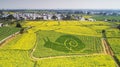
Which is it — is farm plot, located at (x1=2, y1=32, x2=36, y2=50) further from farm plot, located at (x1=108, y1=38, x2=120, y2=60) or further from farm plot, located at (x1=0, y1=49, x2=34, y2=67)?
farm plot, located at (x1=108, y1=38, x2=120, y2=60)

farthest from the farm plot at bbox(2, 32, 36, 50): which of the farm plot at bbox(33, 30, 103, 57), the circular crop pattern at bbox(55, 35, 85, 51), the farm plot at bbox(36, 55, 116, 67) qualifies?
the farm plot at bbox(36, 55, 116, 67)

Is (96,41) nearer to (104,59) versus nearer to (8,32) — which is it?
(104,59)

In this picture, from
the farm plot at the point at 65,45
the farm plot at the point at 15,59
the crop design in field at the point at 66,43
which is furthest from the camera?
the crop design in field at the point at 66,43

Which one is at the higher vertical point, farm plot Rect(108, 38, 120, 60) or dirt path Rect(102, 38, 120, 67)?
farm plot Rect(108, 38, 120, 60)

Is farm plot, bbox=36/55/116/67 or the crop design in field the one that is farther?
the crop design in field

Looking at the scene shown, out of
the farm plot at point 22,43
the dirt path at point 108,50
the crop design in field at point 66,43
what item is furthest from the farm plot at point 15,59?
the dirt path at point 108,50

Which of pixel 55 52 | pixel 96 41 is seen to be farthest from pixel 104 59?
pixel 96 41

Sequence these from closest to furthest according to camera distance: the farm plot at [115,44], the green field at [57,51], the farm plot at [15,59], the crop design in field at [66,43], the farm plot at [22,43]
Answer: the farm plot at [15,59]
the green field at [57,51]
the farm plot at [115,44]
the farm plot at [22,43]
the crop design in field at [66,43]

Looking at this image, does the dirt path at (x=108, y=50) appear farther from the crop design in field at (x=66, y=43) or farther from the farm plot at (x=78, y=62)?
the crop design in field at (x=66, y=43)
